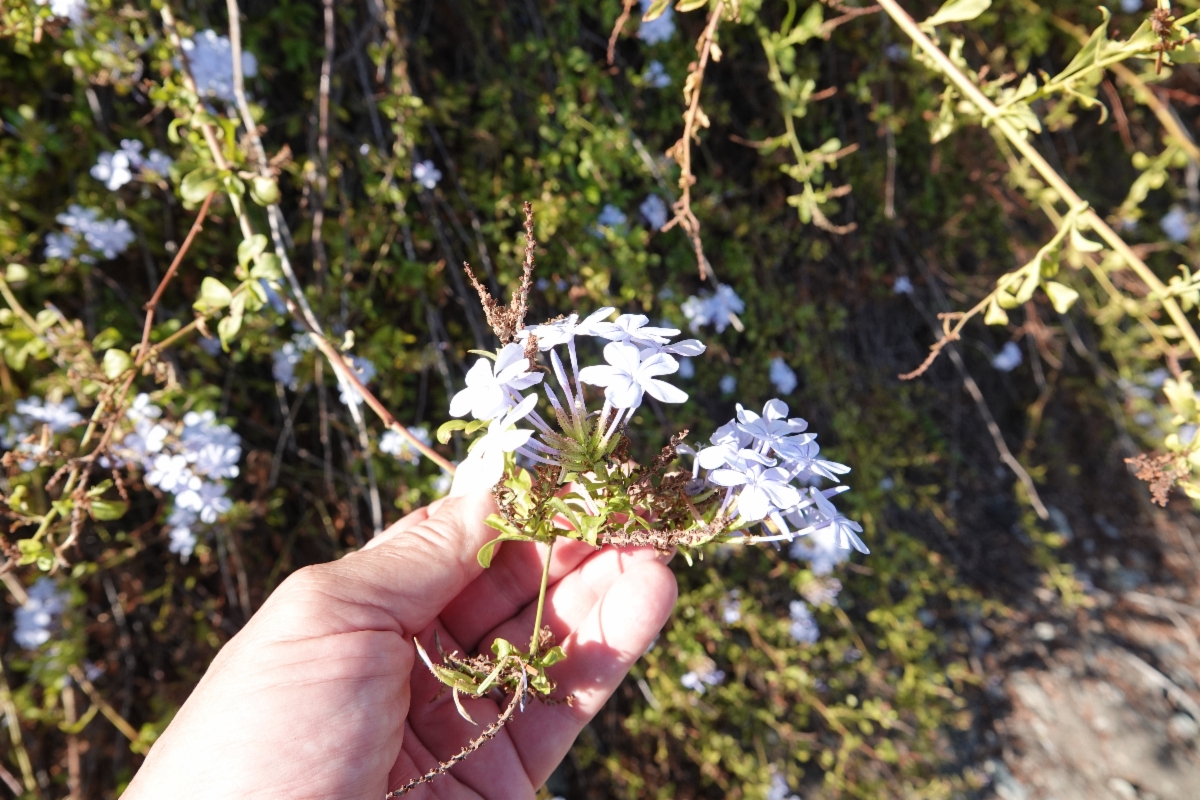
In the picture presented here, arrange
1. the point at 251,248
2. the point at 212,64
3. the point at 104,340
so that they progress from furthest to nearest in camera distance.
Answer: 1. the point at 212,64
2. the point at 104,340
3. the point at 251,248

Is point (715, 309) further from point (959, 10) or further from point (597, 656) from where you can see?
point (597, 656)

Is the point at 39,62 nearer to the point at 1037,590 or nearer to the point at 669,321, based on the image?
the point at 669,321

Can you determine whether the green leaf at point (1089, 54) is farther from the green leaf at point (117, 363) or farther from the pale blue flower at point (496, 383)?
the green leaf at point (117, 363)

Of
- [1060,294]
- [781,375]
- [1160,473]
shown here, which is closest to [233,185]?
[1060,294]

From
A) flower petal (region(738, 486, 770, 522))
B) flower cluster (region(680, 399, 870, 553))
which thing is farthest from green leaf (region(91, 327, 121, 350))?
flower petal (region(738, 486, 770, 522))

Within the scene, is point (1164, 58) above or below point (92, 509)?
above

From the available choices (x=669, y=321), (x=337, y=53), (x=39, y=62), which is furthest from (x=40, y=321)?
(x=669, y=321)

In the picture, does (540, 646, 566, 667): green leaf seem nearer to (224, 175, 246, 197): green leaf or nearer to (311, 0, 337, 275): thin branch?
(224, 175, 246, 197): green leaf
